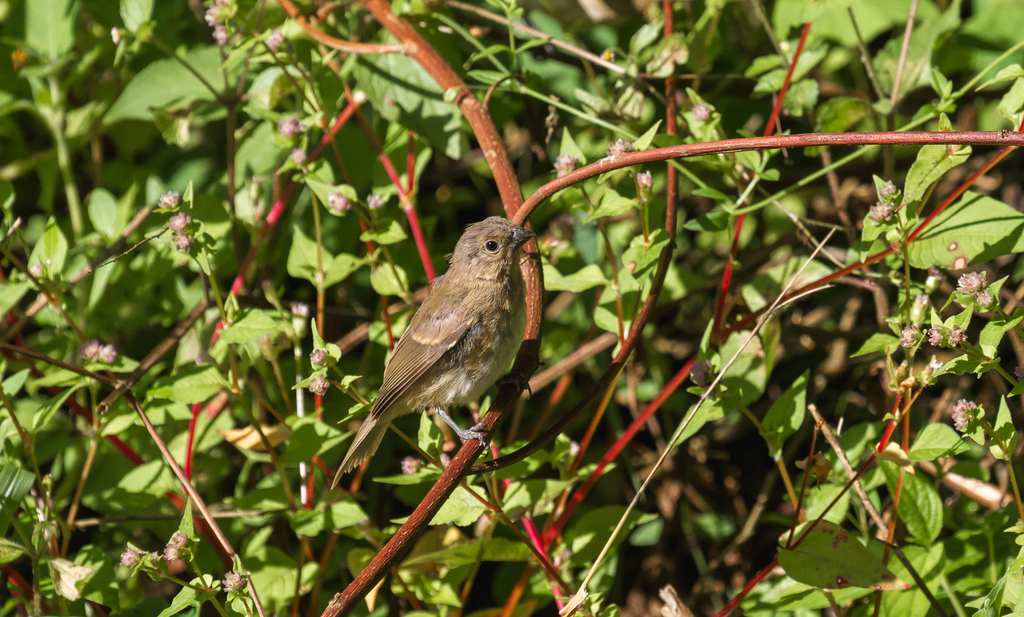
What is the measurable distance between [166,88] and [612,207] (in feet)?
8.09

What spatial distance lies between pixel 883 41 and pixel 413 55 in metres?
3.16

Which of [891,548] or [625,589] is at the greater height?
[891,548]

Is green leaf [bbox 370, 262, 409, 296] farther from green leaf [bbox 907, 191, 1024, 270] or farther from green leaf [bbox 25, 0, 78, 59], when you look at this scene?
green leaf [bbox 25, 0, 78, 59]

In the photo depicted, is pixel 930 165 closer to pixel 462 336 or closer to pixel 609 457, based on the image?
pixel 609 457

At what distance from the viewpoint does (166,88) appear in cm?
396

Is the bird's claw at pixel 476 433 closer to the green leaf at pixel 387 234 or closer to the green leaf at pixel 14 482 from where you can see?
the green leaf at pixel 387 234

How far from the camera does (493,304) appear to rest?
133 inches

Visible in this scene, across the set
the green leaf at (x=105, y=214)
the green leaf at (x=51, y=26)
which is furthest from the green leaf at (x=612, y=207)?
the green leaf at (x=51, y=26)

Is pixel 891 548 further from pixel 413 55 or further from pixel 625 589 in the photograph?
pixel 413 55

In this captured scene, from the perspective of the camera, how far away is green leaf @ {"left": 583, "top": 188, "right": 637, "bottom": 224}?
280 cm

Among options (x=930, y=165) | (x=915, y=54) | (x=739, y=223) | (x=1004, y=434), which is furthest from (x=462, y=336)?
(x=915, y=54)

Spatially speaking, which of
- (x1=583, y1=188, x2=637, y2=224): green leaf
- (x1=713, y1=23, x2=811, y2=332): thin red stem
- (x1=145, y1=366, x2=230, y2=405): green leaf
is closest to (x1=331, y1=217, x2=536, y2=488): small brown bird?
(x1=583, y1=188, x2=637, y2=224): green leaf

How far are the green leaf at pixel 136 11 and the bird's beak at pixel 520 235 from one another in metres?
1.89

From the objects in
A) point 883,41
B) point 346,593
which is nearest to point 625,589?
point 346,593
